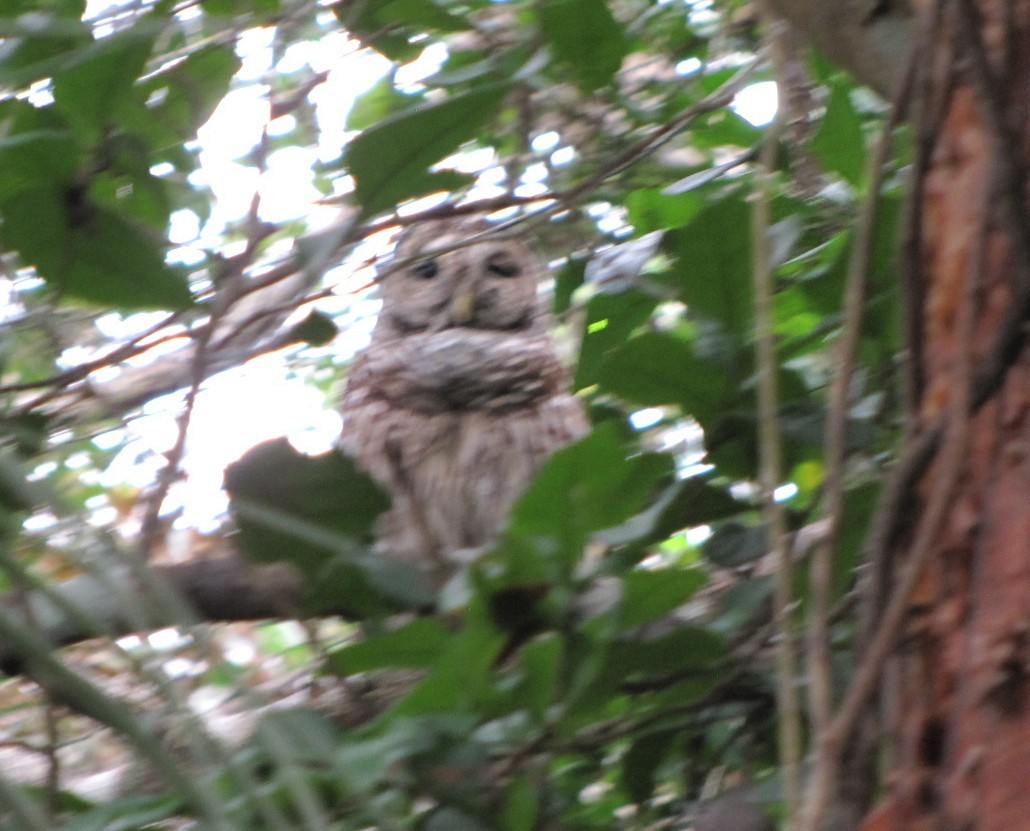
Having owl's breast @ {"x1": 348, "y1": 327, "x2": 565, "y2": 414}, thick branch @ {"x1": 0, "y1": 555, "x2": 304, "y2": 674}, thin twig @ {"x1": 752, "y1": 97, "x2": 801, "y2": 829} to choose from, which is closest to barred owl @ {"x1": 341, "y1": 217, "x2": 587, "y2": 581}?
owl's breast @ {"x1": 348, "y1": 327, "x2": 565, "y2": 414}

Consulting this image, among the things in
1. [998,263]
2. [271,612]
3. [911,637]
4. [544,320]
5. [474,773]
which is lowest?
[544,320]

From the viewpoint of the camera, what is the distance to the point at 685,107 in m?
1.53

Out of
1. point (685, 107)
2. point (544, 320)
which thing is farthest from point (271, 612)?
point (544, 320)

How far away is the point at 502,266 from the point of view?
2.60 metres

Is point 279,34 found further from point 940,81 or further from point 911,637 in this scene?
point 911,637

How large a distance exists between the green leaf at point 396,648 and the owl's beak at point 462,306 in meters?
1.72

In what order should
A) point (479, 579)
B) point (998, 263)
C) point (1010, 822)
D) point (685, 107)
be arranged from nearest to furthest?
point (1010, 822)
point (998, 263)
point (479, 579)
point (685, 107)

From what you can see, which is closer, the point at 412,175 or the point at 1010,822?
the point at 1010,822

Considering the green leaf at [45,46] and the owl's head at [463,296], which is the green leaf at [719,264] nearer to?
the green leaf at [45,46]

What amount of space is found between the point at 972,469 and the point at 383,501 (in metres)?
0.37

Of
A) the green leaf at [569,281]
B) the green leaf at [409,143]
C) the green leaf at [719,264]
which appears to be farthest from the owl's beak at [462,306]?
the green leaf at [409,143]

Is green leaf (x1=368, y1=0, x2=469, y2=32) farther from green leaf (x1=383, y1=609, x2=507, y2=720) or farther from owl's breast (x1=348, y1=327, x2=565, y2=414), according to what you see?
owl's breast (x1=348, y1=327, x2=565, y2=414)

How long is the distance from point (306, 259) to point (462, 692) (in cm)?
30

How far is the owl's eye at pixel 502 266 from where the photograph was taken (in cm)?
258
